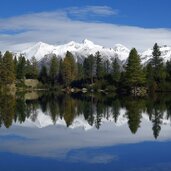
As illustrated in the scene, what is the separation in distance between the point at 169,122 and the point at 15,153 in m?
16.0

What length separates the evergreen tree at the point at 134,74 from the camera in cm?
9225

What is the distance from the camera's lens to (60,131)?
28.2 metres

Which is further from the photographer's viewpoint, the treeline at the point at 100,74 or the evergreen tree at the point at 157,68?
the evergreen tree at the point at 157,68

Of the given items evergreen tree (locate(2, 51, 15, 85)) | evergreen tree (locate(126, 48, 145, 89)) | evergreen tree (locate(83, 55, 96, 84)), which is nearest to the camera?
evergreen tree (locate(126, 48, 145, 89))

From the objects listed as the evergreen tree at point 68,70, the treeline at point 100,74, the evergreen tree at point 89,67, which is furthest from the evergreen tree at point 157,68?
the evergreen tree at point 68,70

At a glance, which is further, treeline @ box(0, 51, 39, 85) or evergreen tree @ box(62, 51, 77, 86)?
evergreen tree @ box(62, 51, 77, 86)

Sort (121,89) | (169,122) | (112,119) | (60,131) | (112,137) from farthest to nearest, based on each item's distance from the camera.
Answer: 1. (121,89)
2. (112,119)
3. (169,122)
4. (60,131)
5. (112,137)

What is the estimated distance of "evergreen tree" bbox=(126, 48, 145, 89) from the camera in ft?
303

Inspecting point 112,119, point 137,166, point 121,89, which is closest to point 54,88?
point 121,89

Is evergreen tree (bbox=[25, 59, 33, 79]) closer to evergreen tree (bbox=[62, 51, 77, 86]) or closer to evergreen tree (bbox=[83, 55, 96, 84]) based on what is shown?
evergreen tree (bbox=[62, 51, 77, 86])

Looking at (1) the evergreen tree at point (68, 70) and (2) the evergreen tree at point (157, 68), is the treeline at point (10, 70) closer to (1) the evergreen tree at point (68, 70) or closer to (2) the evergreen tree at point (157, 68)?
(1) the evergreen tree at point (68, 70)

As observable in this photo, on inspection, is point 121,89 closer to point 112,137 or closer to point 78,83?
point 78,83

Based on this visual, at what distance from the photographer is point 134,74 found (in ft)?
303

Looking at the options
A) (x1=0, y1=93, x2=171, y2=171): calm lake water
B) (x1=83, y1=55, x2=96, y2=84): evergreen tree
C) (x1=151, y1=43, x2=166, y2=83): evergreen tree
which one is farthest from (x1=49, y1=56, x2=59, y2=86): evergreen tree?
(x1=0, y1=93, x2=171, y2=171): calm lake water
